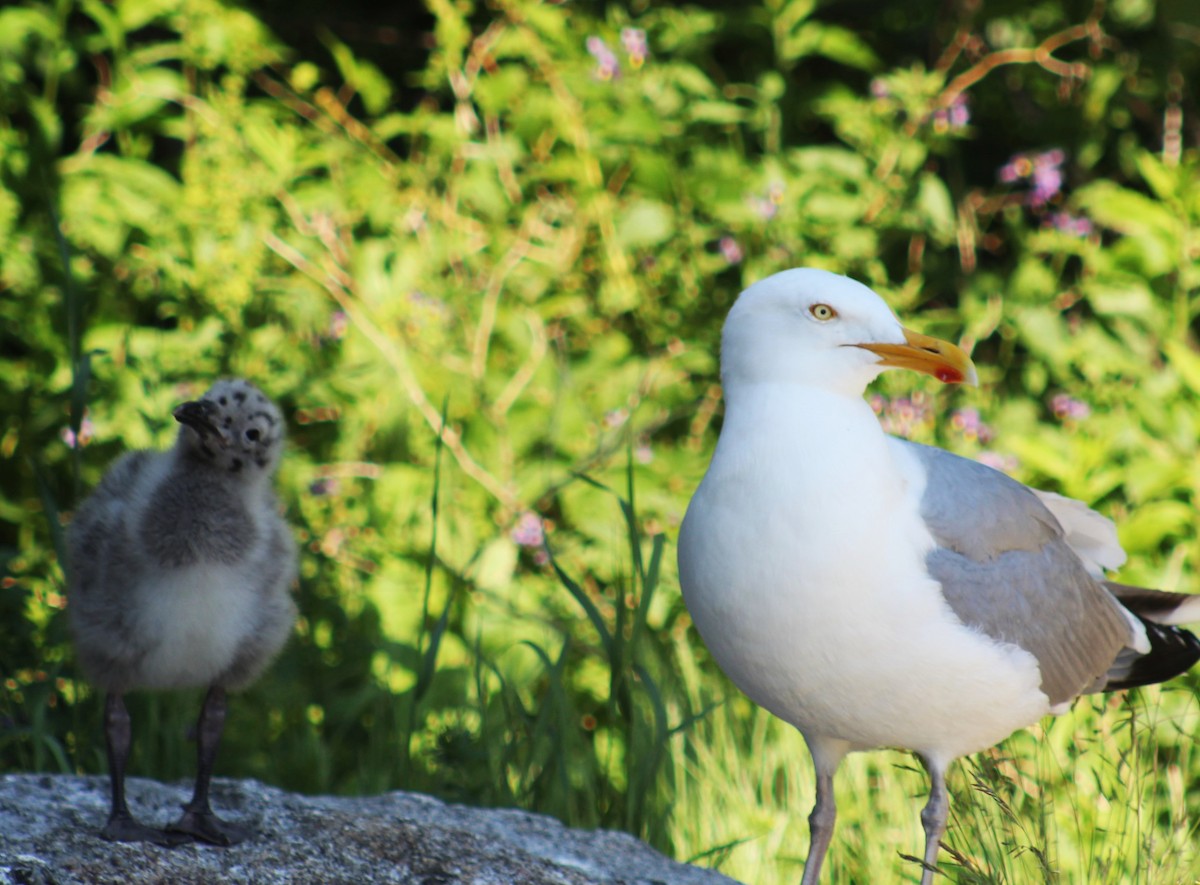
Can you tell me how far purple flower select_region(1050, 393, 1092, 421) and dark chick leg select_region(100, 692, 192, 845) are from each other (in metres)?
3.16

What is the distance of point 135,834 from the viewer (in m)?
2.60

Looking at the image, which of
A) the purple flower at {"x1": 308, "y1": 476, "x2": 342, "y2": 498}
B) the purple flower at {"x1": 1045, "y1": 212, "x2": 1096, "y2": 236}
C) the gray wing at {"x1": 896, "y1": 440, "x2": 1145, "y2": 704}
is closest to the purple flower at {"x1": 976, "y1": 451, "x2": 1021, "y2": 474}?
the purple flower at {"x1": 1045, "y1": 212, "x2": 1096, "y2": 236}

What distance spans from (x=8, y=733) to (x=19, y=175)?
2054 mm

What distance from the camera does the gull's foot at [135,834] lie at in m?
2.59

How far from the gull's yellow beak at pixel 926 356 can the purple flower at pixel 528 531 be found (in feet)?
6.05

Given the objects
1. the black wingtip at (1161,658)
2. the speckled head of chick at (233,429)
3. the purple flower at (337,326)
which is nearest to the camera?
the speckled head of chick at (233,429)

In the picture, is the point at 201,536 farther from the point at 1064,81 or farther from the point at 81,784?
the point at 1064,81

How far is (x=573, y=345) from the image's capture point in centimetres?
545

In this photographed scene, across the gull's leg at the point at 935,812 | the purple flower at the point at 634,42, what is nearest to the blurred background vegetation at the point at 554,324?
the purple flower at the point at 634,42

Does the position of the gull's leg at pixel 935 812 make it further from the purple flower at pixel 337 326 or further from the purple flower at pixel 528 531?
the purple flower at pixel 337 326

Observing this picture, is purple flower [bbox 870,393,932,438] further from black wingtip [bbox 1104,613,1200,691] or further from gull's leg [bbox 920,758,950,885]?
gull's leg [bbox 920,758,950,885]

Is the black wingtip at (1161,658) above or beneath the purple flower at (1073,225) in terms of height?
beneath

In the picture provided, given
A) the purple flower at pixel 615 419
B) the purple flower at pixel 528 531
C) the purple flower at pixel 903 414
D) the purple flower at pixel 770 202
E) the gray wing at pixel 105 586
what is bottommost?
the gray wing at pixel 105 586

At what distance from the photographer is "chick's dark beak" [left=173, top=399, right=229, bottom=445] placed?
2.73 meters
